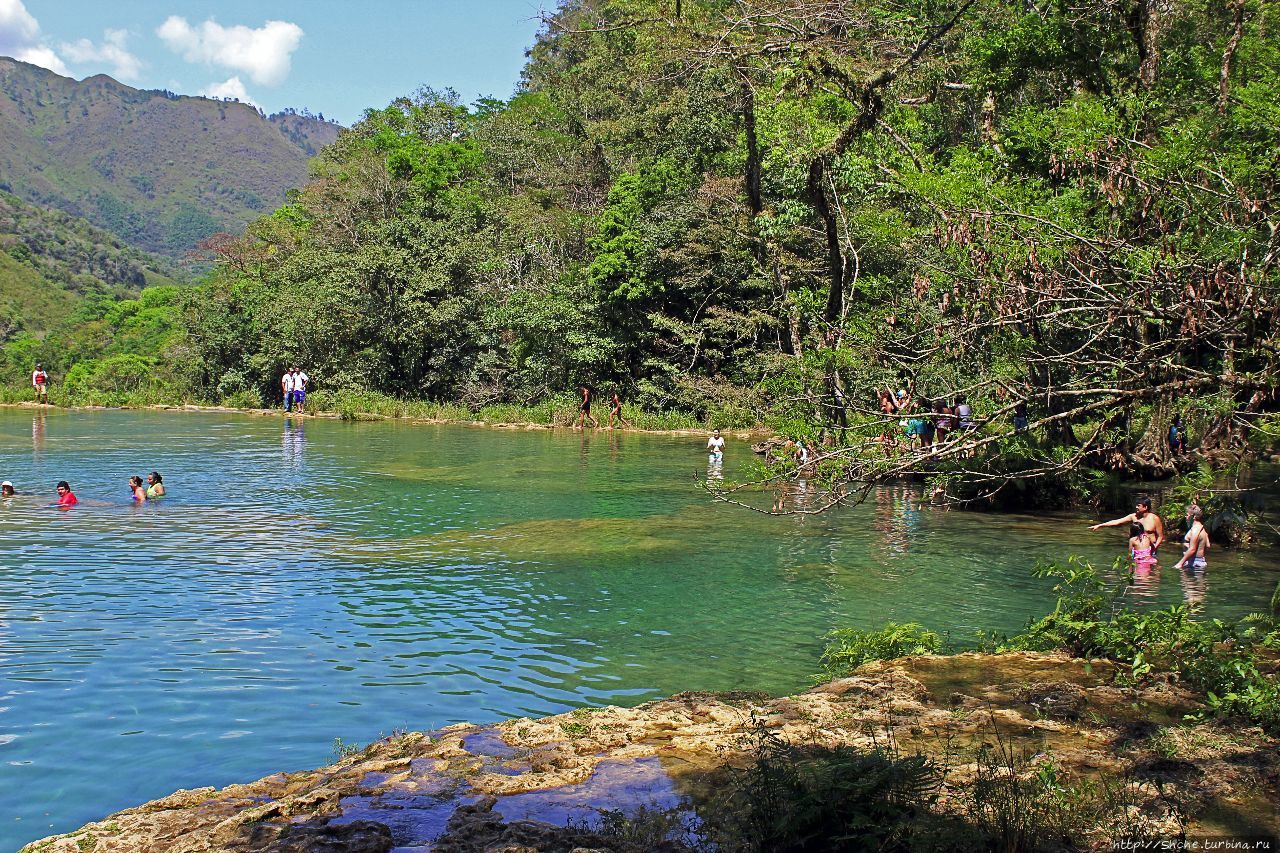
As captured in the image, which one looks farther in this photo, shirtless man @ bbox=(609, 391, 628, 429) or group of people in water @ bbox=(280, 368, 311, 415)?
group of people in water @ bbox=(280, 368, 311, 415)

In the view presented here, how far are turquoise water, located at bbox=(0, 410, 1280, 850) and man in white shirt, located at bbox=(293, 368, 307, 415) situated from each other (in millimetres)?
21047

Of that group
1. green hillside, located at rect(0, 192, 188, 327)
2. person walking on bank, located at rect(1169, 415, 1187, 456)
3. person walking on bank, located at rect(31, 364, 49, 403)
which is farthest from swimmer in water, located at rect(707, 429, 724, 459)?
green hillside, located at rect(0, 192, 188, 327)

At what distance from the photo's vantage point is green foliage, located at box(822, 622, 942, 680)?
33.0 feet

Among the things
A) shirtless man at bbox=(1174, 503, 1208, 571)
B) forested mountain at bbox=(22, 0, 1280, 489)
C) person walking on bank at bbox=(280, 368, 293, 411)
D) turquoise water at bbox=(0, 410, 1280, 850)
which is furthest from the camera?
person walking on bank at bbox=(280, 368, 293, 411)

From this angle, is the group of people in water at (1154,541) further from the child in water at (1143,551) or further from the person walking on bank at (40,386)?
the person walking on bank at (40,386)

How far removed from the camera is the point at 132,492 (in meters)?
21.5

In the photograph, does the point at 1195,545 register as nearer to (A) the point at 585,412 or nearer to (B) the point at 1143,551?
(B) the point at 1143,551

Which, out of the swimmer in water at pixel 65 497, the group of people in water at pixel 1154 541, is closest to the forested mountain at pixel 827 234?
the group of people in water at pixel 1154 541

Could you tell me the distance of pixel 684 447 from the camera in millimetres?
33594

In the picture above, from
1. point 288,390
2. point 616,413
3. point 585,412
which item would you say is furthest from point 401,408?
point 616,413

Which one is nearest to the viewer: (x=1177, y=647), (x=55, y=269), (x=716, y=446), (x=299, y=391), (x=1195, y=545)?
(x=1177, y=647)

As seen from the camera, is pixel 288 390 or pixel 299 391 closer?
pixel 288 390

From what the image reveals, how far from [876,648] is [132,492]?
1703 centimetres

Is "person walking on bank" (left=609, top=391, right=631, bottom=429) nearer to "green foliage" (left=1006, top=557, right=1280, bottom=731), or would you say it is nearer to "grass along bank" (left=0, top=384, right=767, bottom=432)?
"grass along bank" (left=0, top=384, right=767, bottom=432)
